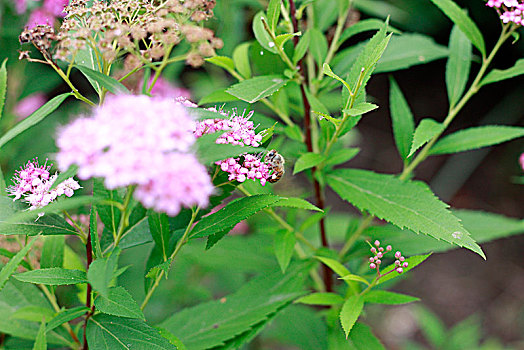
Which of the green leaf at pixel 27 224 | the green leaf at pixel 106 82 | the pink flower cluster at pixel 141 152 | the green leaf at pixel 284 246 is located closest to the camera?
the pink flower cluster at pixel 141 152

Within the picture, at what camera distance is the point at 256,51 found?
140 cm

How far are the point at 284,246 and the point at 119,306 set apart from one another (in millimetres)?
513

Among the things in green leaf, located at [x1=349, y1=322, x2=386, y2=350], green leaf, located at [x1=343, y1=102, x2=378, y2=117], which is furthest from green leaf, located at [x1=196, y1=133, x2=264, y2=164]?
green leaf, located at [x1=349, y1=322, x2=386, y2=350]

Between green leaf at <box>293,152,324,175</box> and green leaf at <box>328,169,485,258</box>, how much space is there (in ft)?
0.45

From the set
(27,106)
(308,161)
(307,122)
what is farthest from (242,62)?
(27,106)

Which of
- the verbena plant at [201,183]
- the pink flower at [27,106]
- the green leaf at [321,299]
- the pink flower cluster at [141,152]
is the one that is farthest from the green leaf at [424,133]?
the pink flower at [27,106]

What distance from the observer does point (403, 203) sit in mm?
1267

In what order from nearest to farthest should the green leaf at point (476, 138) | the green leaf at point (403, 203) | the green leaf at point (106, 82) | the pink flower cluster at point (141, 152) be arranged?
the pink flower cluster at point (141, 152), the green leaf at point (106, 82), the green leaf at point (403, 203), the green leaf at point (476, 138)

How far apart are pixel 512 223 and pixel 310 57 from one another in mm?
921

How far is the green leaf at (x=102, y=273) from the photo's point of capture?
32.7 inches

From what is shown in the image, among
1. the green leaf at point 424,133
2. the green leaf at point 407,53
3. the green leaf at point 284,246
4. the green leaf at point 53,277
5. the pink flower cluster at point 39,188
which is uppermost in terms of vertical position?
the green leaf at point 407,53

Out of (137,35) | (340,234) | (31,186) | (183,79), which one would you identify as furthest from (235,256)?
(183,79)

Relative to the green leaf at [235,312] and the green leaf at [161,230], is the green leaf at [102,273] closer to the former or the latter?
Answer: the green leaf at [161,230]

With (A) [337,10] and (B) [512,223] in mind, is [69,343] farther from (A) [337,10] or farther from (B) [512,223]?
(B) [512,223]
